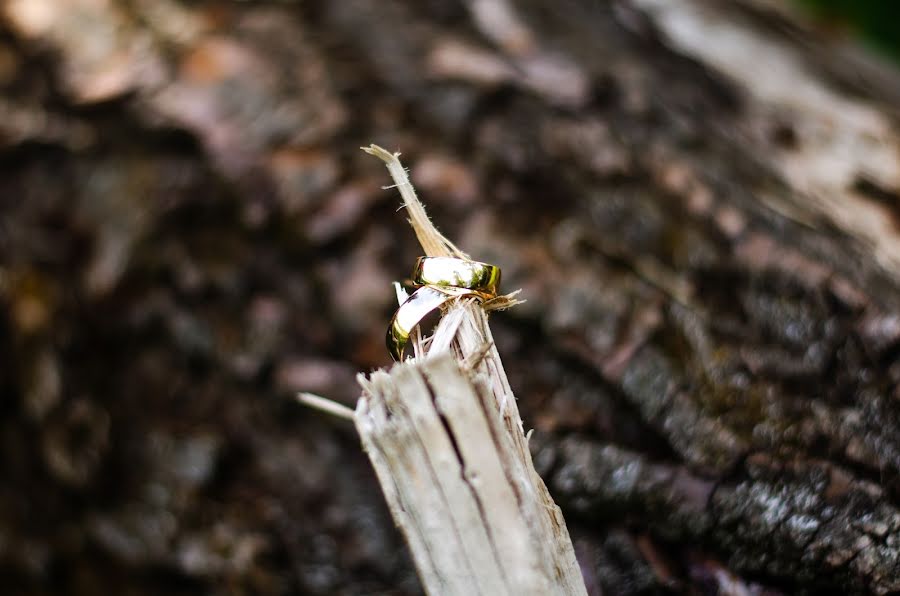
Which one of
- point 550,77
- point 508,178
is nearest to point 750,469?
point 508,178

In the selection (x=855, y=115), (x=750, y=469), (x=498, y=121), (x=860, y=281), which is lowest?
(x=750, y=469)

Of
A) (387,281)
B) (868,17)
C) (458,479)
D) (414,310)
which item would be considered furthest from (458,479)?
(868,17)

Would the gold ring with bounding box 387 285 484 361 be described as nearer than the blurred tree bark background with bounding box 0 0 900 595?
Yes

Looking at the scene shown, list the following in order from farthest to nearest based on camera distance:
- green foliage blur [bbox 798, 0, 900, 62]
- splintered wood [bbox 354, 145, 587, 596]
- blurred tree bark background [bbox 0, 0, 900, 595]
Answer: green foliage blur [bbox 798, 0, 900, 62], blurred tree bark background [bbox 0, 0, 900, 595], splintered wood [bbox 354, 145, 587, 596]

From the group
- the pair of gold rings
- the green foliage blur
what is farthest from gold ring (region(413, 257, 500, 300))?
the green foliage blur

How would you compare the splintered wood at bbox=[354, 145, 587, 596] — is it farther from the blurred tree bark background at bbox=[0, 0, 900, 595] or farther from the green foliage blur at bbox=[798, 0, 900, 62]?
Result: the green foliage blur at bbox=[798, 0, 900, 62]

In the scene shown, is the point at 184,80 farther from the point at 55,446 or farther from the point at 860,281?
the point at 860,281
